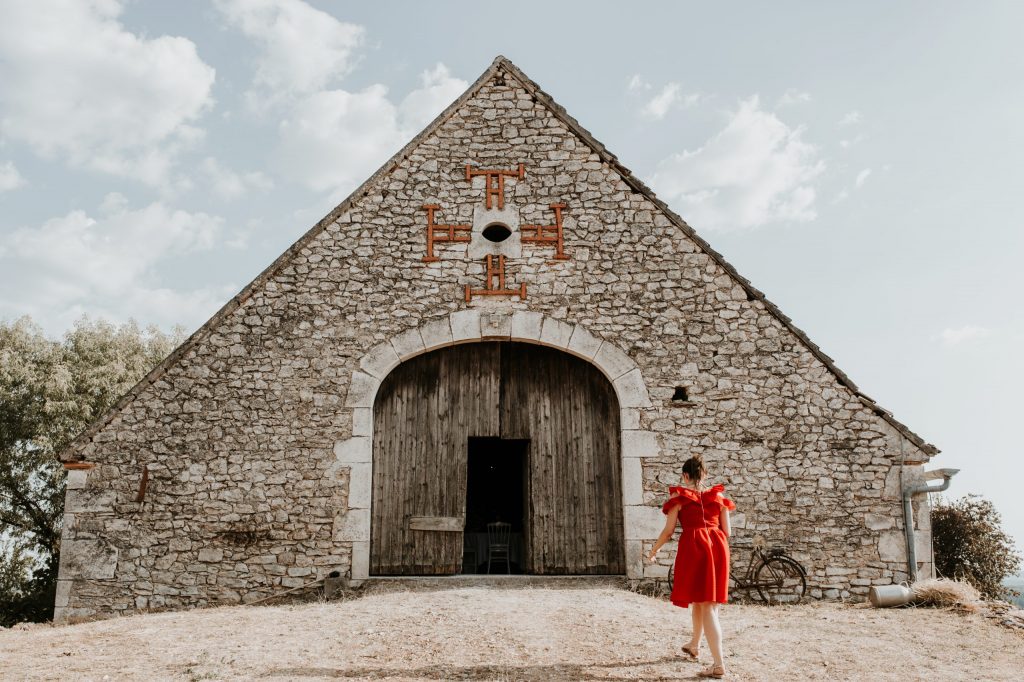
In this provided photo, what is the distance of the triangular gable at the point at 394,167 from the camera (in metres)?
8.65

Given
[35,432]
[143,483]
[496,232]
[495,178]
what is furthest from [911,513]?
[35,432]

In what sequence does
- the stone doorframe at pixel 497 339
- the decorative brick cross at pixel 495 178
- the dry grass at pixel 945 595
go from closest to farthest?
the dry grass at pixel 945 595
the stone doorframe at pixel 497 339
the decorative brick cross at pixel 495 178

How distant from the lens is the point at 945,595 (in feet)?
25.8

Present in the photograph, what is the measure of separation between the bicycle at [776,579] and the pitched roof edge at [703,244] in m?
1.98

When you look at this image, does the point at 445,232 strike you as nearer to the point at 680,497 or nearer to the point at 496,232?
the point at 496,232

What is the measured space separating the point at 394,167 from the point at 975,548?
9.57 meters

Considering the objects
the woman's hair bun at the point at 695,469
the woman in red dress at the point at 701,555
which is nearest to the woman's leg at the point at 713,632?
the woman in red dress at the point at 701,555

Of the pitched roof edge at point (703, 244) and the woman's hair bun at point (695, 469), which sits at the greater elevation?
the pitched roof edge at point (703, 244)

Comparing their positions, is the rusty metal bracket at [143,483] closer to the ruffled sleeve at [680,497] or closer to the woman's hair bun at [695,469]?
the ruffled sleeve at [680,497]

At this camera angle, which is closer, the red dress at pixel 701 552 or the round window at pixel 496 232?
the red dress at pixel 701 552

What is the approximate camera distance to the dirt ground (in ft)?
17.1

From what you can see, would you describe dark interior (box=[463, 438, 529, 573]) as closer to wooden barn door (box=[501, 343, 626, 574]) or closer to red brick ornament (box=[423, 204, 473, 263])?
wooden barn door (box=[501, 343, 626, 574])

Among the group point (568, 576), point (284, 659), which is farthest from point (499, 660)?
point (568, 576)

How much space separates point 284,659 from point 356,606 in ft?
6.30
